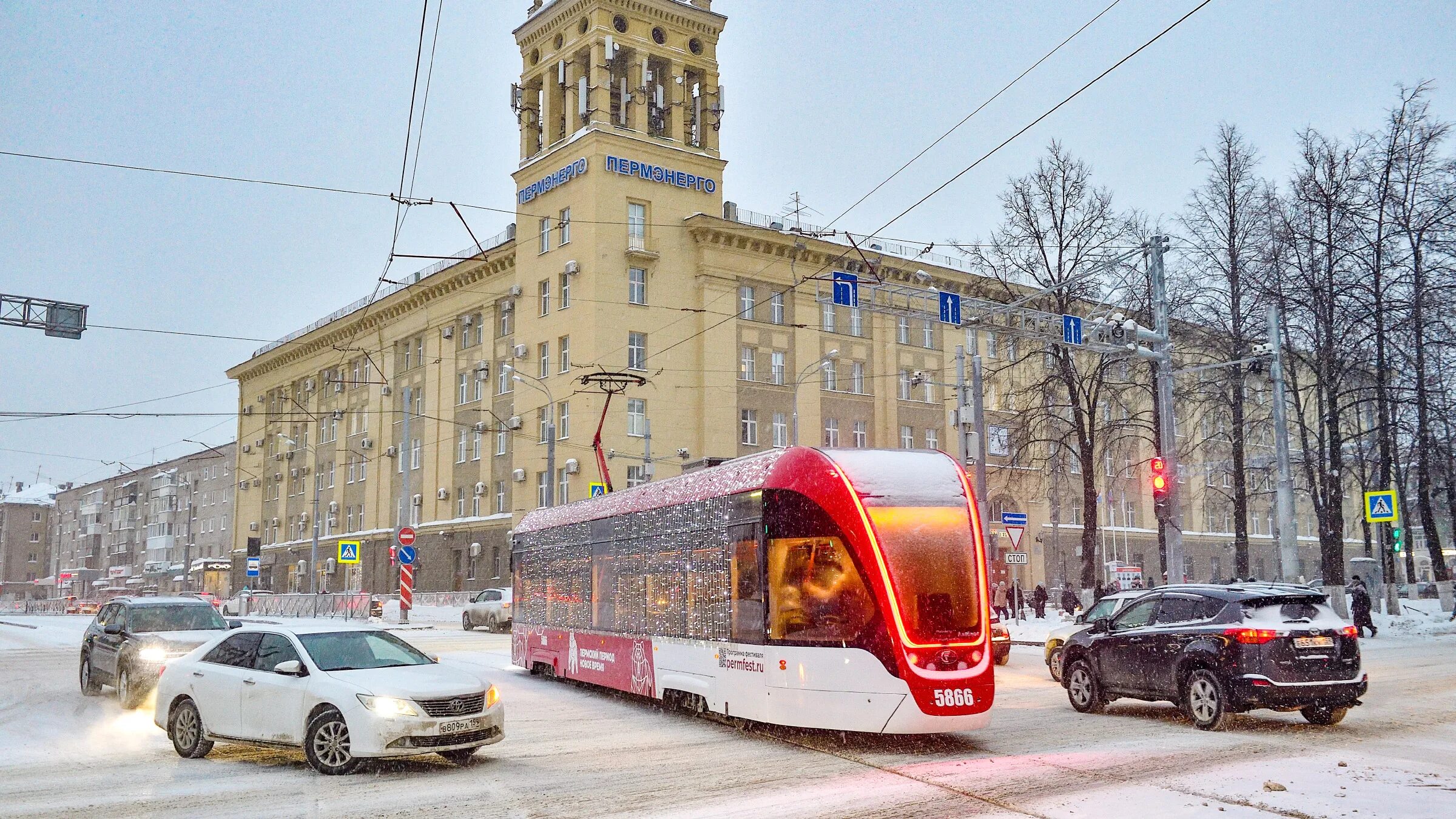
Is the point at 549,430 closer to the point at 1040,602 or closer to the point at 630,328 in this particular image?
the point at 630,328

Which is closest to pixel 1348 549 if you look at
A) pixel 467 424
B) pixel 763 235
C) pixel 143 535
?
pixel 763 235

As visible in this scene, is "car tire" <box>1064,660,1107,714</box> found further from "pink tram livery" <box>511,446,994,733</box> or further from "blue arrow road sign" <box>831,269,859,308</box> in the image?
"blue arrow road sign" <box>831,269,859,308</box>

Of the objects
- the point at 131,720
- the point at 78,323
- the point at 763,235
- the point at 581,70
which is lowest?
the point at 131,720

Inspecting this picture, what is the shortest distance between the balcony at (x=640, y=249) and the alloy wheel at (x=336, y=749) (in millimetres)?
39717

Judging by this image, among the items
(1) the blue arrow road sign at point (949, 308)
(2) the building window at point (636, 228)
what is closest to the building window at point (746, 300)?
(2) the building window at point (636, 228)

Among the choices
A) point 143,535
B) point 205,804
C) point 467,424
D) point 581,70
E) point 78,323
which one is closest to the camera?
point 205,804

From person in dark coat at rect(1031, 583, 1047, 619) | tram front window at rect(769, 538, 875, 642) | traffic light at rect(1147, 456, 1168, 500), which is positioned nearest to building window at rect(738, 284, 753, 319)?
person in dark coat at rect(1031, 583, 1047, 619)

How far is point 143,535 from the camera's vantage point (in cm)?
11175

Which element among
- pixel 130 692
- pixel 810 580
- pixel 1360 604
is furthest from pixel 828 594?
pixel 1360 604

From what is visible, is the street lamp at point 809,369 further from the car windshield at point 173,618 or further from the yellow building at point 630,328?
the car windshield at point 173,618

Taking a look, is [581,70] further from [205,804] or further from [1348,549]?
[1348,549]

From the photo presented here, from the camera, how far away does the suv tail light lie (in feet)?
41.4

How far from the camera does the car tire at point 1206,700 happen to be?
12672 mm

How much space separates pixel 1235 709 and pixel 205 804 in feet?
33.7
